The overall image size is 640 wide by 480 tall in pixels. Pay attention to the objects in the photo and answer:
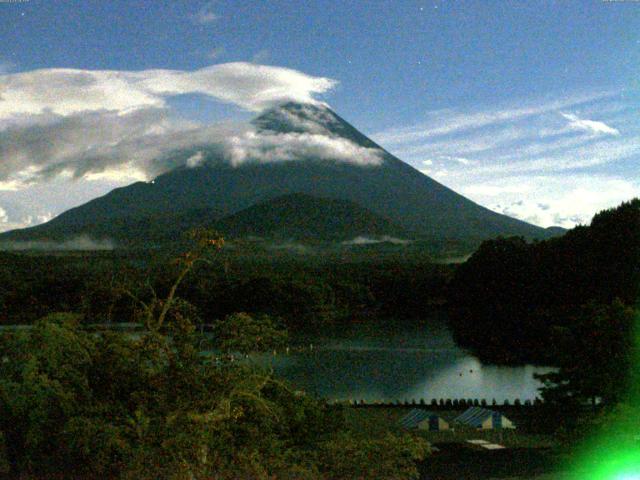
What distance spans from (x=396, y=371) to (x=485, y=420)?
12203 millimetres

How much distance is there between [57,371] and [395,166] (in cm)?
12132

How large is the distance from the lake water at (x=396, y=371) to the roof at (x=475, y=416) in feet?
16.4

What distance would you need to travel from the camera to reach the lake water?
24.8 metres

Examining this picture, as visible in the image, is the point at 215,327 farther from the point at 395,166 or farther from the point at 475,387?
the point at 395,166

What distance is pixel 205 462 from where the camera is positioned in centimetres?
615

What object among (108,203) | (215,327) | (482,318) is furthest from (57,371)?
(108,203)

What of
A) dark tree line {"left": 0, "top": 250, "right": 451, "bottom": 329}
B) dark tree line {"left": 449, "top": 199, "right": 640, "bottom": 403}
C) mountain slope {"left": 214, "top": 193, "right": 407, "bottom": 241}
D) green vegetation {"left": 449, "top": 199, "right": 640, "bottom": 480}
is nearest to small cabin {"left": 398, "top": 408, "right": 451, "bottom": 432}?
green vegetation {"left": 449, "top": 199, "right": 640, "bottom": 480}

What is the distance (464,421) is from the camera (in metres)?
17.6

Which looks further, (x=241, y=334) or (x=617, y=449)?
(x=617, y=449)

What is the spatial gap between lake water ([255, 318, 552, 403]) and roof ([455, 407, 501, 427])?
5.01 meters

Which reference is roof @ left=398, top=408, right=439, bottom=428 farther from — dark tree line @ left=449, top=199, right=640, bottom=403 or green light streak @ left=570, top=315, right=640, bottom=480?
dark tree line @ left=449, top=199, right=640, bottom=403

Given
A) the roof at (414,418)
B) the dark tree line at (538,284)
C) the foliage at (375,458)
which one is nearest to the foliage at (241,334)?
the foliage at (375,458)

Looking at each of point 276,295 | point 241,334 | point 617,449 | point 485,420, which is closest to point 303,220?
point 276,295

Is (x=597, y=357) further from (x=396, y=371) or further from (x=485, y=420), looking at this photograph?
(x=396, y=371)
